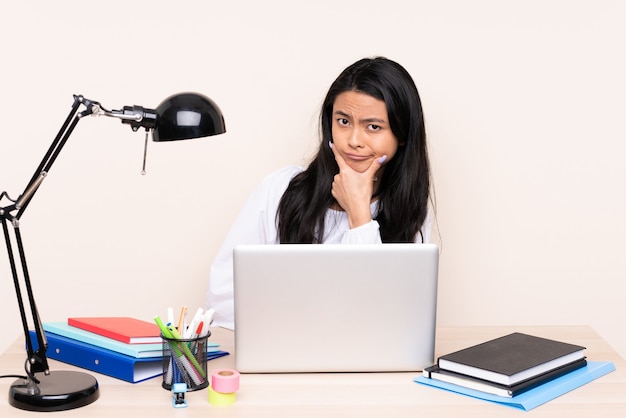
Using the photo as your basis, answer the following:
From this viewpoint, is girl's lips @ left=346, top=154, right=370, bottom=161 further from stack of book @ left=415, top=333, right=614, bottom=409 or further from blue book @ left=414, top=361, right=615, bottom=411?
blue book @ left=414, top=361, right=615, bottom=411

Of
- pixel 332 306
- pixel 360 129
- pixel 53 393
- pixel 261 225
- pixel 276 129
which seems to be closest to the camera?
pixel 53 393

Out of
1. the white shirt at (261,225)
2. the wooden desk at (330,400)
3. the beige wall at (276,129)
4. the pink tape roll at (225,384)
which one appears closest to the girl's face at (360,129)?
the white shirt at (261,225)

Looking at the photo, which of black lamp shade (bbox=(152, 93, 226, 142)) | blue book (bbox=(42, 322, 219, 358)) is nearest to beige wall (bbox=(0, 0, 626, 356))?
blue book (bbox=(42, 322, 219, 358))

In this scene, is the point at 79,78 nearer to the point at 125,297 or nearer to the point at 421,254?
the point at 125,297

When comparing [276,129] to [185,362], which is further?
[276,129]

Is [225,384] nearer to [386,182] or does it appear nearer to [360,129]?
[360,129]

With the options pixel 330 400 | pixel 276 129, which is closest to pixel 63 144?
pixel 330 400

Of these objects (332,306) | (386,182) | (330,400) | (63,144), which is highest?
(63,144)

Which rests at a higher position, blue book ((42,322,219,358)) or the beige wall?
the beige wall

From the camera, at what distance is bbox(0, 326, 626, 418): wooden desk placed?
1.36 meters

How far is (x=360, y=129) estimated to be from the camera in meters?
2.32

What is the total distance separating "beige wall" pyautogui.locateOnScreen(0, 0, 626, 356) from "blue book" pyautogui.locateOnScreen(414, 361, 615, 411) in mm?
1255

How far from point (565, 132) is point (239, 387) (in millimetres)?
1781

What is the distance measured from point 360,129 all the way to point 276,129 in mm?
529
